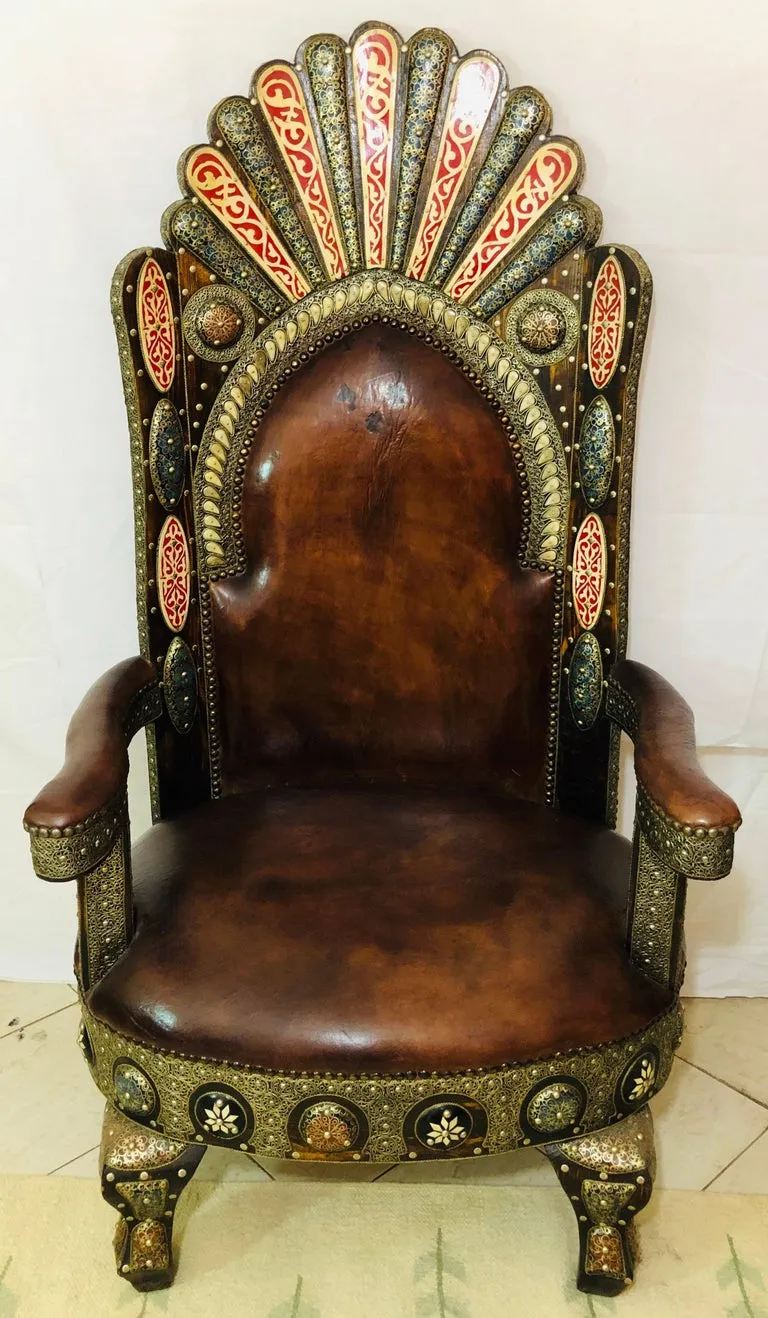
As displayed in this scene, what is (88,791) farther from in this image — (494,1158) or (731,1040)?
(731,1040)

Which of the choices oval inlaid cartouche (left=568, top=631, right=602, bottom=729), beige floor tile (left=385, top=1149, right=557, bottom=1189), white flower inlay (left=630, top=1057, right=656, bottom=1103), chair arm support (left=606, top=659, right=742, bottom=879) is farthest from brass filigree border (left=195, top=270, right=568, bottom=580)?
beige floor tile (left=385, top=1149, right=557, bottom=1189)

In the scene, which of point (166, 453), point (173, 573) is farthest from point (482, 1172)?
point (166, 453)

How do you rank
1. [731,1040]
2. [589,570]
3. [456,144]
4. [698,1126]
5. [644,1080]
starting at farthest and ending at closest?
[731,1040] < [698,1126] < [589,570] < [456,144] < [644,1080]

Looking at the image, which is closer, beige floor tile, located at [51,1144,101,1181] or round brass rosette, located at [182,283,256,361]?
round brass rosette, located at [182,283,256,361]

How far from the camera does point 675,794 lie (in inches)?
42.2

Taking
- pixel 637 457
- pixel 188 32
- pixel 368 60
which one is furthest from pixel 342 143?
pixel 637 457

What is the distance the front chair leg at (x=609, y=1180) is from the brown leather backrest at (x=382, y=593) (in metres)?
0.44

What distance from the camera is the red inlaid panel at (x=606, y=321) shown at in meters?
1.27

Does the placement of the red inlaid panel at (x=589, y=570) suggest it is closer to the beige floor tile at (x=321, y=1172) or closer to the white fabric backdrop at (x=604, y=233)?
the white fabric backdrop at (x=604, y=233)

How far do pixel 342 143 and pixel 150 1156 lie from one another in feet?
3.98

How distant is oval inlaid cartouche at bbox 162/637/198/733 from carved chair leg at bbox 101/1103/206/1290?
1.60 ft

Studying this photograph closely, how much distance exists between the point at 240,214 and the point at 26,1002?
1359 millimetres

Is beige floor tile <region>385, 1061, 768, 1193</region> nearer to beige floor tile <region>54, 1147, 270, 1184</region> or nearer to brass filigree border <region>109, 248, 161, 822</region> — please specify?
beige floor tile <region>54, 1147, 270, 1184</region>

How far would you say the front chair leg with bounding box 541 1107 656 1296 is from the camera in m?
1.18
